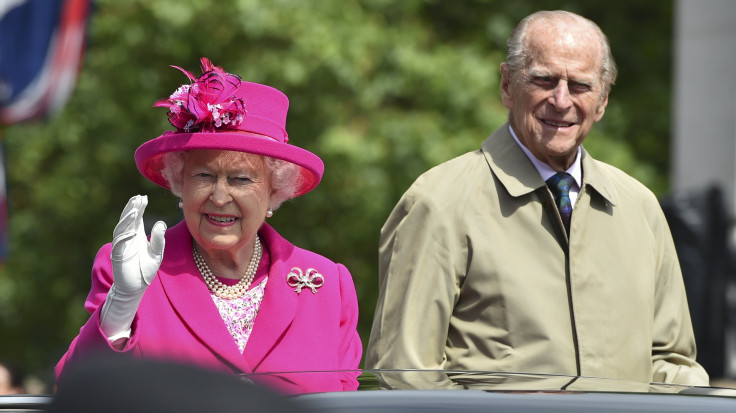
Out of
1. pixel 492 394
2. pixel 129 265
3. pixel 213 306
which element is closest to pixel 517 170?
pixel 213 306

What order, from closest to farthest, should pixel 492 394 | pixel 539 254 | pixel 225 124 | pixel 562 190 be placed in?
pixel 492 394 → pixel 225 124 → pixel 539 254 → pixel 562 190

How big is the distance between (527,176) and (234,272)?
2.63 feet

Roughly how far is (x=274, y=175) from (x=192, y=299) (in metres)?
0.39

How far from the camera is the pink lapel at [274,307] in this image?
2.99 metres

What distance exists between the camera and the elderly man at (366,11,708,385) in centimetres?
318

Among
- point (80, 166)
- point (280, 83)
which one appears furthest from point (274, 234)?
point (80, 166)

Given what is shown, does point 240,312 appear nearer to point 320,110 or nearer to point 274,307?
point 274,307

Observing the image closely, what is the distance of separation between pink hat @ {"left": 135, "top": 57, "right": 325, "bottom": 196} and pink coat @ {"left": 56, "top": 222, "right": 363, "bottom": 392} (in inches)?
8.0

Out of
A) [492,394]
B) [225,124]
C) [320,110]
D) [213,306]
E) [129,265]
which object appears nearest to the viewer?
[492,394]

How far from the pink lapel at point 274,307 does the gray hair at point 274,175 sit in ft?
0.36

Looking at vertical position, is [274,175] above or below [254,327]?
above

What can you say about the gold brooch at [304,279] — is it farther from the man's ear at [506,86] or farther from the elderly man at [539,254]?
the man's ear at [506,86]

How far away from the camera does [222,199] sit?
3012mm

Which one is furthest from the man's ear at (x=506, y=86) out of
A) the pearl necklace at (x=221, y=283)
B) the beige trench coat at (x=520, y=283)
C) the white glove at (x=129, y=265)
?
the white glove at (x=129, y=265)
